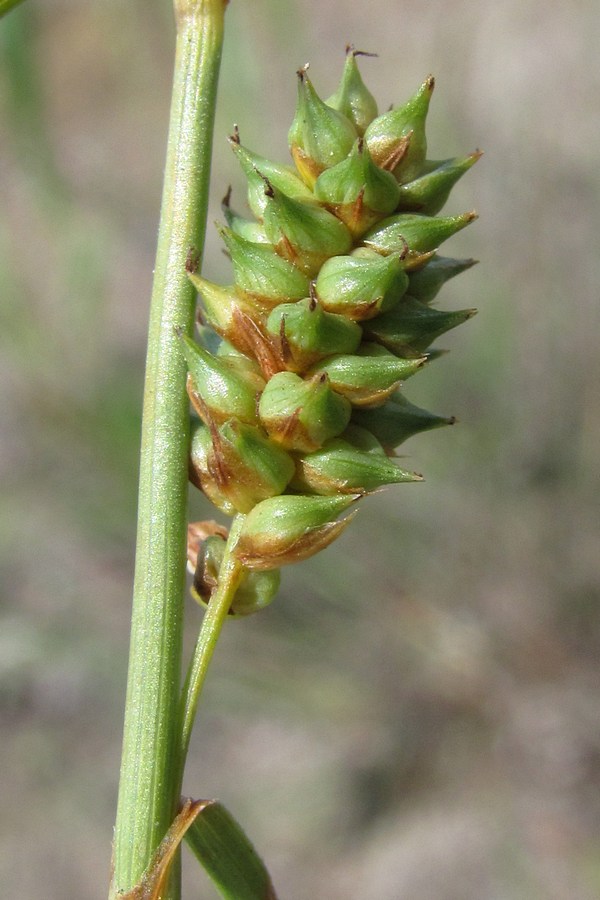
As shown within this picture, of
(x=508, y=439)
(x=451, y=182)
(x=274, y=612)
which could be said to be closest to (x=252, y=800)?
(x=274, y=612)

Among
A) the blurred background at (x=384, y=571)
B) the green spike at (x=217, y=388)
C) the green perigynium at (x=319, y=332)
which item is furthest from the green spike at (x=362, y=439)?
the blurred background at (x=384, y=571)

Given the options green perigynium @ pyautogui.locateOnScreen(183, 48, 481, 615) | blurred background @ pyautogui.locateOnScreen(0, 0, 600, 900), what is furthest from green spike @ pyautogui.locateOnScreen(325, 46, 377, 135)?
A: blurred background @ pyautogui.locateOnScreen(0, 0, 600, 900)

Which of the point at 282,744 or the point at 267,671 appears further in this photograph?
the point at 282,744

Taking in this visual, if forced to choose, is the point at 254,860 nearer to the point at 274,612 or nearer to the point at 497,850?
the point at 274,612

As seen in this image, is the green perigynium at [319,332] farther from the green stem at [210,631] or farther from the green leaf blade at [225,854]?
the green leaf blade at [225,854]

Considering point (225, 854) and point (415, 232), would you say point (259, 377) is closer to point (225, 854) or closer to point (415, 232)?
point (415, 232)

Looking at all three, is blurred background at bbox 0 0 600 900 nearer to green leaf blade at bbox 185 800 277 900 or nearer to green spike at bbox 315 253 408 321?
green spike at bbox 315 253 408 321
